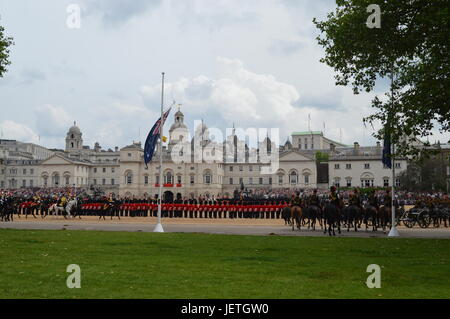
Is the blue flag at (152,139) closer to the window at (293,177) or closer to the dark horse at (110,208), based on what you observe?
the dark horse at (110,208)

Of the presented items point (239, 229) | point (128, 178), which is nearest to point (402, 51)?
point (239, 229)

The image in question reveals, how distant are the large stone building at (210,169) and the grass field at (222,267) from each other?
88.6 m

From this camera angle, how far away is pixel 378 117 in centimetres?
2183

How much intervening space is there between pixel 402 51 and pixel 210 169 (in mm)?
95329

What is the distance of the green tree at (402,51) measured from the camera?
1758 centimetres

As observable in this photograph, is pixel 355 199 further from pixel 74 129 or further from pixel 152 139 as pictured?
pixel 74 129

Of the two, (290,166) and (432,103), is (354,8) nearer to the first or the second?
(432,103)

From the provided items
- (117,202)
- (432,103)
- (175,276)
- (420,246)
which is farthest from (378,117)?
(117,202)

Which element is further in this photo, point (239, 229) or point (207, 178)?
point (207, 178)

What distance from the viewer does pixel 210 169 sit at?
11356cm

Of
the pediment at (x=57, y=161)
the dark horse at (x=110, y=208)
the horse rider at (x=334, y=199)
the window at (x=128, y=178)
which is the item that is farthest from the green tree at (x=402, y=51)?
the pediment at (x=57, y=161)

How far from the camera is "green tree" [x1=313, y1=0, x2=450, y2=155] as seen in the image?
1758 centimetres

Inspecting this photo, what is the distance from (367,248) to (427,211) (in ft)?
46.8
